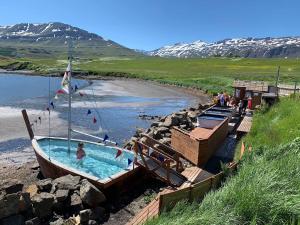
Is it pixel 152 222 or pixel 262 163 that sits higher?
pixel 262 163

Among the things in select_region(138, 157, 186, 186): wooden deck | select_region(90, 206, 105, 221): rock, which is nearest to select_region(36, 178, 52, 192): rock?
select_region(90, 206, 105, 221): rock

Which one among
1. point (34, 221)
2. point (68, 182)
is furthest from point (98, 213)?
point (34, 221)

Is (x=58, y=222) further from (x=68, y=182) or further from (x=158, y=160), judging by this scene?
(x=158, y=160)

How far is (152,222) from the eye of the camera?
30.8 ft

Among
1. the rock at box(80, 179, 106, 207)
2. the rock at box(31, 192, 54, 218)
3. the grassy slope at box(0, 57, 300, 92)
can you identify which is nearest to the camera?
the rock at box(31, 192, 54, 218)

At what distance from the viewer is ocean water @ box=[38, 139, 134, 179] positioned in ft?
57.1

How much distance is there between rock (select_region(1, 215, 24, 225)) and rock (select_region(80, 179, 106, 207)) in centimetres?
232

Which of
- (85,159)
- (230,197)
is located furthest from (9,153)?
(230,197)

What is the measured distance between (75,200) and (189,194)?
4982 millimetres

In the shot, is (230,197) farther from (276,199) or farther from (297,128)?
(297,128)

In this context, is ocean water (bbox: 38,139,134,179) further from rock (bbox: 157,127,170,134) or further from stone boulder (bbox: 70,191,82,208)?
rock (bbox: 157,127,170,134)

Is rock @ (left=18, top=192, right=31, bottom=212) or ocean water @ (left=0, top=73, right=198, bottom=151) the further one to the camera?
ocean water @ (left=0, top=73, right=198, bottom=151)

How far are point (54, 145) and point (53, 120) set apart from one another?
1462 cm

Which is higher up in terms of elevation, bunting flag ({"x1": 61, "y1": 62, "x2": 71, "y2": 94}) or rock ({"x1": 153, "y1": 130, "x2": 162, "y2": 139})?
bunting flag ({"x1": 61, "y1": 62, "x2": 71, "y2": 94})
